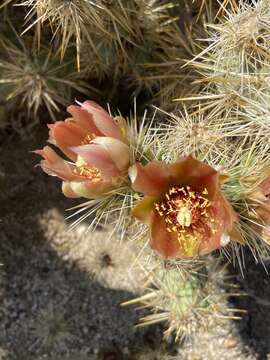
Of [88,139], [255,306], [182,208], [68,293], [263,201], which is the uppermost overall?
[88,139]

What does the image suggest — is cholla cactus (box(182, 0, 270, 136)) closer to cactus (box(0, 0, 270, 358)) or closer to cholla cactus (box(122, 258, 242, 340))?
cactus (box(0, 0, 270, 358))

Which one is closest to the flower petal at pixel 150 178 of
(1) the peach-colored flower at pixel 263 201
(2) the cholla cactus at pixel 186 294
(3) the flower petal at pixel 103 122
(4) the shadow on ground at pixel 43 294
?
(3) the flower petal at pixel 103 122

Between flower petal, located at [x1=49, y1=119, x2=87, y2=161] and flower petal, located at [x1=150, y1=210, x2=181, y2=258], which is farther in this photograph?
flower petal, located at [x1=49, y1=119, x2=87, y2=161]

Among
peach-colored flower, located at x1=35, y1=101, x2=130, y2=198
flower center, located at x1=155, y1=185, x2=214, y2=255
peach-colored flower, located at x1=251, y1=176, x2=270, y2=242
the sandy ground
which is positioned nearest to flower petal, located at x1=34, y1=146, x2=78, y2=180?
peach-colored flower, located at x1=35, y1=101, x2=130, y2=198

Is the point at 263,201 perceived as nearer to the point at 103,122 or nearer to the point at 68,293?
the point at 103,122

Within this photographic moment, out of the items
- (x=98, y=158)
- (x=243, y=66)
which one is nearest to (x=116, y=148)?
(x=98, y=158)

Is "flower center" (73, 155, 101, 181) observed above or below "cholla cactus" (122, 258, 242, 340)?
above
